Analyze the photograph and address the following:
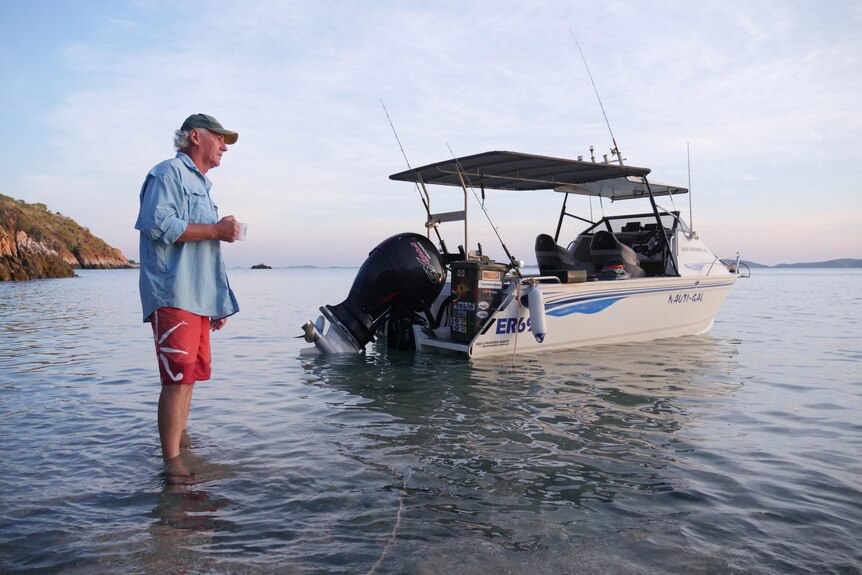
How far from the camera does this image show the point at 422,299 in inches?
321

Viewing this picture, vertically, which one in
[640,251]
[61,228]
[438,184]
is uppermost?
[61,228]

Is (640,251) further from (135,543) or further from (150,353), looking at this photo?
(135,543)

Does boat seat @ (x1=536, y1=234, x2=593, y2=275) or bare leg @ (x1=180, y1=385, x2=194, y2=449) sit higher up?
boat seat @ (x1=536, y1=234, x2=593, y2=275)

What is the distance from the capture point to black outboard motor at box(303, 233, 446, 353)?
310 inches

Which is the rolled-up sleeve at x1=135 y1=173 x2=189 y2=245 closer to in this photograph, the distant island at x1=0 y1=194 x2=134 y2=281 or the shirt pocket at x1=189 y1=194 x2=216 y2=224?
the shirt pocket at x1=189 y1=194 x2=216 y2=224

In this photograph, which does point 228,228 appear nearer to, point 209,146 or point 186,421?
point 209,146

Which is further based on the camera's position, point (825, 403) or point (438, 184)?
point (438, 184)

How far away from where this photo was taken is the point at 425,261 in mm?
7949

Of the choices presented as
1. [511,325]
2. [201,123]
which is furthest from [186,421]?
[511,325]

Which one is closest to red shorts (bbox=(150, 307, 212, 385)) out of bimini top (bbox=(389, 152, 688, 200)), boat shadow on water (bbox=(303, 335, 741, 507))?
boat shadow on water (bbox=(303, 335, 741, 507))

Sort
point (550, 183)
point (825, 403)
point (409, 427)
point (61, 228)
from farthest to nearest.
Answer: point (61, 228) < point (550, 183) < point (825, 403) < point (409, 427)

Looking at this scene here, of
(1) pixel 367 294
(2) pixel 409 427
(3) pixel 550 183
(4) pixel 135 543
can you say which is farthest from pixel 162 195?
(3) pixel 550 183

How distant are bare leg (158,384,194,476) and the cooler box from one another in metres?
4.57

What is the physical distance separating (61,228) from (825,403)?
8923cm
